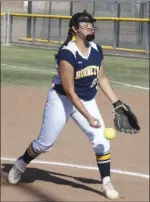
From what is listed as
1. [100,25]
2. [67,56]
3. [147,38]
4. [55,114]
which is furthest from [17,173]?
[100,25]

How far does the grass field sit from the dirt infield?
318 centimetres

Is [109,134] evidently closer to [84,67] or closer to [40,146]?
[84,67]

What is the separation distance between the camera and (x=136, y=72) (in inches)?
751

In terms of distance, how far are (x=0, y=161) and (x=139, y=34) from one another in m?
17.5

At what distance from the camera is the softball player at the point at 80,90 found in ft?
19.6

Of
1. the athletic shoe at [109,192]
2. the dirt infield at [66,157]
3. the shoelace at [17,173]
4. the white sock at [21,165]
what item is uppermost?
the white sock at [21,165]

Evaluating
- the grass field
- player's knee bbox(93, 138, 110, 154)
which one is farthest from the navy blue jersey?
the grass field

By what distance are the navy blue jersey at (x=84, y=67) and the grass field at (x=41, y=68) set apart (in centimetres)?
913

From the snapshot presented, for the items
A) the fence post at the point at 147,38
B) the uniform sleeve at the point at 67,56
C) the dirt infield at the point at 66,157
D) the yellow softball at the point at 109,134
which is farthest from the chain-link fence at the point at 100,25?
the yellow softball at the point at 109,134

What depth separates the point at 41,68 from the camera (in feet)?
63.7

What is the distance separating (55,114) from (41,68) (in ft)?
43.1

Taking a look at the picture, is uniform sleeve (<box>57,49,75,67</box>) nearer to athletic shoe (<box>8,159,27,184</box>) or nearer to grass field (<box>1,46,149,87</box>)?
athletic shoe (<box>8,159,27,184</box>)

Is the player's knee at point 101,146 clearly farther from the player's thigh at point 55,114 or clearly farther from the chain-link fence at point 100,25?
the chain-link fence at point 100,25

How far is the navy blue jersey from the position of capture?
6023mm
